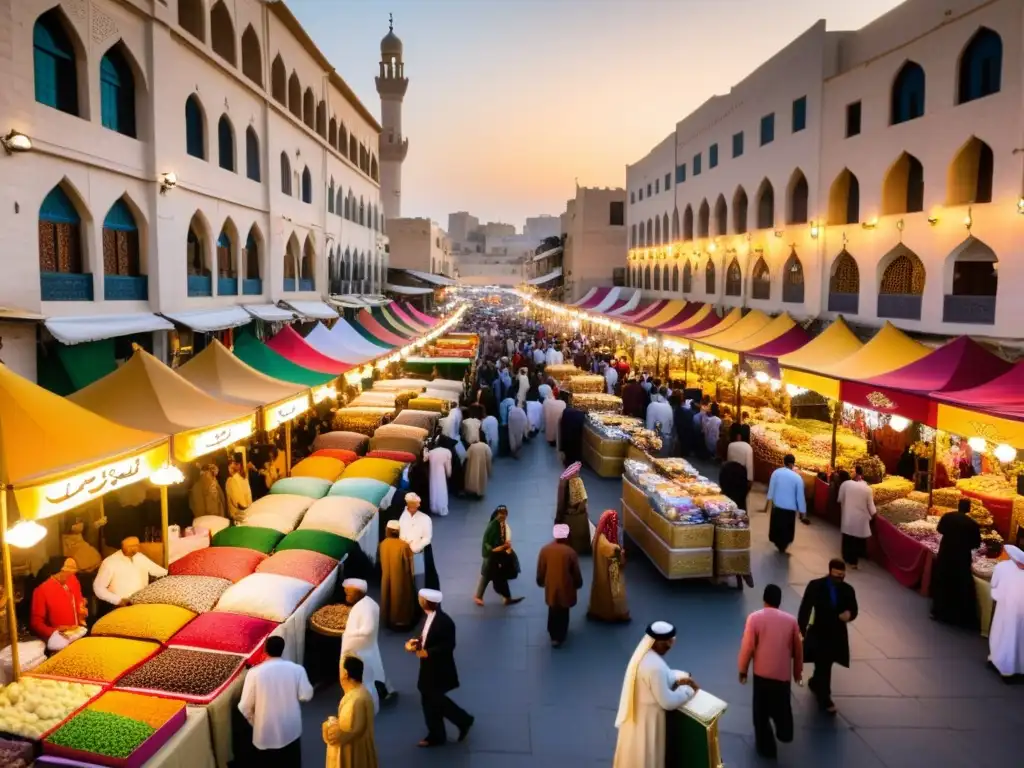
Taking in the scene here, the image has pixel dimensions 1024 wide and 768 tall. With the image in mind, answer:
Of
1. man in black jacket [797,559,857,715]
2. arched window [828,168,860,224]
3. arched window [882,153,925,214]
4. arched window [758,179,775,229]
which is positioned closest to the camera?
man in black jacket [797,559,857,715]

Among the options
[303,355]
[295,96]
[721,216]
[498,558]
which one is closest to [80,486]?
[498,558]

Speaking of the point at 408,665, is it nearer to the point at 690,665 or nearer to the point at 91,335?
the point at 690,665

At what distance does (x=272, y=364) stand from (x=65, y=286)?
10.3ft

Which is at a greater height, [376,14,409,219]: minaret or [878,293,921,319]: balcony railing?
[376,14,409,219]: minaret

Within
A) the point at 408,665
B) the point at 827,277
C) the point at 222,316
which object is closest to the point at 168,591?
the point at 408,665

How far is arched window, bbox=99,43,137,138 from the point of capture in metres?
11.8

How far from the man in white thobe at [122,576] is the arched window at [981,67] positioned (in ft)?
42.9

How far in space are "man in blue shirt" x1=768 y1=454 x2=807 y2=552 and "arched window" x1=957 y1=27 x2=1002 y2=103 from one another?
261 inches

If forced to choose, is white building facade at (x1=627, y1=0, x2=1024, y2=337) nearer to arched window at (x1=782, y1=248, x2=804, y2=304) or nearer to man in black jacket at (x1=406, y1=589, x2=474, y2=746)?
arched window at (x1=782, y1=248, x2=804, y2=304)

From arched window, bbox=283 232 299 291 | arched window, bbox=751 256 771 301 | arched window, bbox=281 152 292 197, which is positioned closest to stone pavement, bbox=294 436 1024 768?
arched window, bbox=751 256 771 301

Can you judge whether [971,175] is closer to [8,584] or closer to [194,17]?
[8,584]

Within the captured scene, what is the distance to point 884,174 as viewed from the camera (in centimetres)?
1414

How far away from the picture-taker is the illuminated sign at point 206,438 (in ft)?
24.9

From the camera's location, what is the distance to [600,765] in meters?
5.66
